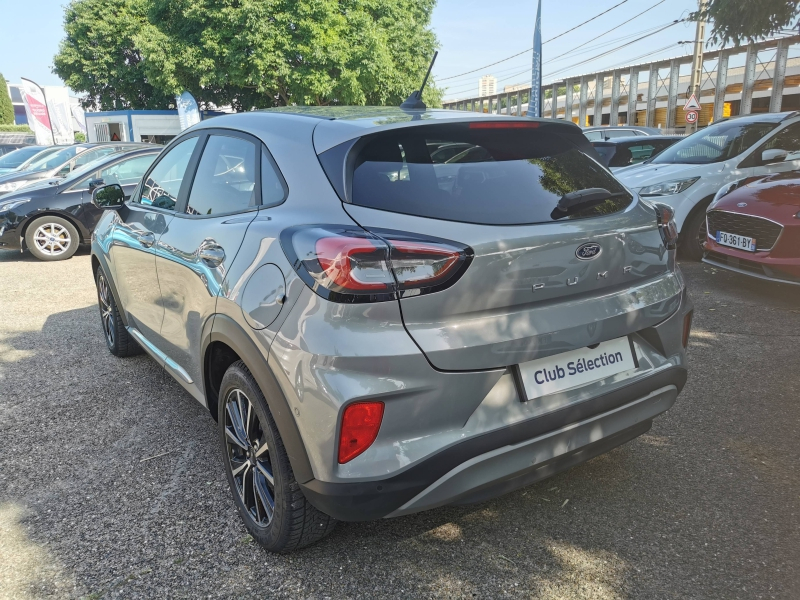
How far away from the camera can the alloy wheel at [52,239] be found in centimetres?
972

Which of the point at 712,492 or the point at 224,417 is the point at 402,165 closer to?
the point at 224,417

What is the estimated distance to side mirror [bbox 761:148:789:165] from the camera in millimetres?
7387

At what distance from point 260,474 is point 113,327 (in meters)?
2.89

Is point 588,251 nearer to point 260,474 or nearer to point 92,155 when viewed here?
point 260,474

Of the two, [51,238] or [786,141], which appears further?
[51,238]

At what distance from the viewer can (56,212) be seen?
973 centimetres

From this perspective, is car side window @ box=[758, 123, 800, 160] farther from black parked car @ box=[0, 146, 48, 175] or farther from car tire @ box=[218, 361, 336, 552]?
black parked car @ box=[0, 146, 48, 175]

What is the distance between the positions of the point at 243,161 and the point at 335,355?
1289mm

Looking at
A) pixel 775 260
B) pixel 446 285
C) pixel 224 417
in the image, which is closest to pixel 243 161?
pixel 224 417

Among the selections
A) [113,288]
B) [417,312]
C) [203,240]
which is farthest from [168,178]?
[417,312]

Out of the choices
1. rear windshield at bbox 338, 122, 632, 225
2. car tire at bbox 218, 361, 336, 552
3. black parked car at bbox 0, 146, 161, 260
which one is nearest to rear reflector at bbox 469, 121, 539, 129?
rear windshield at bbox 338, 122, 632, 225

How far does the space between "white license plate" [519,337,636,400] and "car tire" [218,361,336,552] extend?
904 mm

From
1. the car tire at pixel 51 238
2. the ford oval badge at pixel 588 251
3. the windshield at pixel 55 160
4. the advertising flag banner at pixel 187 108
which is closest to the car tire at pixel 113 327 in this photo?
the ford oval badge at pixel 588 251

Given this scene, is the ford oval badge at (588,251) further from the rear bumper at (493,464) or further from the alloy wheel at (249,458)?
the alloy wheel at (249,458)
